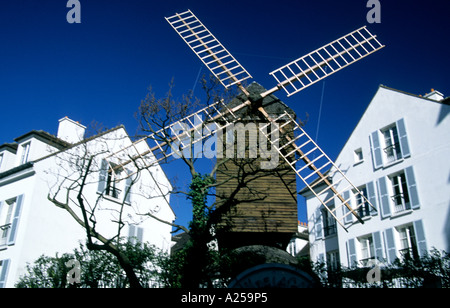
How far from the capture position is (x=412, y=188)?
55.1ft

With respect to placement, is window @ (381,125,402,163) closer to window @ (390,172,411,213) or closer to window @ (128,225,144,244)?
window @ (390,172,411,213)

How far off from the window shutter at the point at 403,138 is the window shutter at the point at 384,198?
→ 5.26 ft

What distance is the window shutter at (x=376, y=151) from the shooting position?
19.0m

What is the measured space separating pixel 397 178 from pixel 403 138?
1.90 metres

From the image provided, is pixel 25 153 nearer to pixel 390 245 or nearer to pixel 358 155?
pixel 358 155

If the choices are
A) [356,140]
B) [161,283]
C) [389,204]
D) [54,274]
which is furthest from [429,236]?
[54,274]

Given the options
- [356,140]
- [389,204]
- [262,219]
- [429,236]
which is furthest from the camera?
[356,140]

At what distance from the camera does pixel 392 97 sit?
19.3 m

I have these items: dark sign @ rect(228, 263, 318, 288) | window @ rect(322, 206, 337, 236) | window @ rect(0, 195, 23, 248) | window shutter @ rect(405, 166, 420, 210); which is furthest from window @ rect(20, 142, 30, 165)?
window shutter @ rect(405, 166, 420, 210)

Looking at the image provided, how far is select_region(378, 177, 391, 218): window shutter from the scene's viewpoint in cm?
1784

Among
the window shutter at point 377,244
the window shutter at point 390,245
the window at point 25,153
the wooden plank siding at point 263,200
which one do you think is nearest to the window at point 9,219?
the window at point 25,153

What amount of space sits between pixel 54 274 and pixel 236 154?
23.6 ft

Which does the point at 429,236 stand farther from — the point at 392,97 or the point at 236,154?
the point at 236,154
